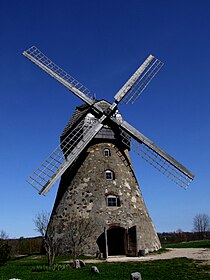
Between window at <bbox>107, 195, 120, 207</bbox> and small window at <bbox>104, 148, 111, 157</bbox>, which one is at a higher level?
small window at <bbox>104, 148, 111, 157</bbox>

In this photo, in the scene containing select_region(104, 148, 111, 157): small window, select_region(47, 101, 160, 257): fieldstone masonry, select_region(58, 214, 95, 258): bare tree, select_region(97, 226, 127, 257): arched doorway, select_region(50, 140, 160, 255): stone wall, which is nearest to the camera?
select_region(58, 214, 95, 258): bare tree

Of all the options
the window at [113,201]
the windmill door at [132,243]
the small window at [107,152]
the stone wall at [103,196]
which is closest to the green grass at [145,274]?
the windmill door at [132,243]

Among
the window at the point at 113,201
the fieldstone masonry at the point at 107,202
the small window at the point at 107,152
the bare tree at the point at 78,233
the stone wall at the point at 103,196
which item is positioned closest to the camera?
the bare tree at the point at 78,233

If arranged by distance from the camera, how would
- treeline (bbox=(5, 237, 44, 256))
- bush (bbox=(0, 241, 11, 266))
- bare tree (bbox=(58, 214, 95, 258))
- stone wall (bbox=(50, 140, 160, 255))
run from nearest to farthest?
1. bush (bbox=(0, 241, 11, 266))
2. bare tree (bbox=(58, 214, 95, 258))
3. stone wall (bbox=(50, 140, 160, 255))
4. treeline (bbox=(5, 237, 44, 256))

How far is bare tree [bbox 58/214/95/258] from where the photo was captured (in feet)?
64.0

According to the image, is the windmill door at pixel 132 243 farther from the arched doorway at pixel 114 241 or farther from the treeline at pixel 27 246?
the treeline at pixel 27 246

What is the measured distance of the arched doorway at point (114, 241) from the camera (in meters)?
19.8

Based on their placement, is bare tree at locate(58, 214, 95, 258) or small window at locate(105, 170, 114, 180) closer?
bare tree at locate(58, 214, 95, 258)

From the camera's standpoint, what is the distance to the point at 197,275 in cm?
1151

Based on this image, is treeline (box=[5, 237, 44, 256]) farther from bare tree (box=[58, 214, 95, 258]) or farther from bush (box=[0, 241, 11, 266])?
bush (box=[0, 241, 11, 266])

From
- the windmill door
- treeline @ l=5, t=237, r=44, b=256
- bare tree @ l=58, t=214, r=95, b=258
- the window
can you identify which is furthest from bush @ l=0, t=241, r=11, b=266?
treeline @ l=5, t=237, r=44, b=256

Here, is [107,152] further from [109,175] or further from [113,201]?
[113,201]

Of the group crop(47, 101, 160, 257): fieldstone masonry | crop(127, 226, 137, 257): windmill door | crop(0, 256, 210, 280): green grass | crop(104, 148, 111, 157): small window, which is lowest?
crop(0, 256, 210, 280): green grass

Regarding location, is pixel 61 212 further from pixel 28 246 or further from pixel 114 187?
pixel 28 246
